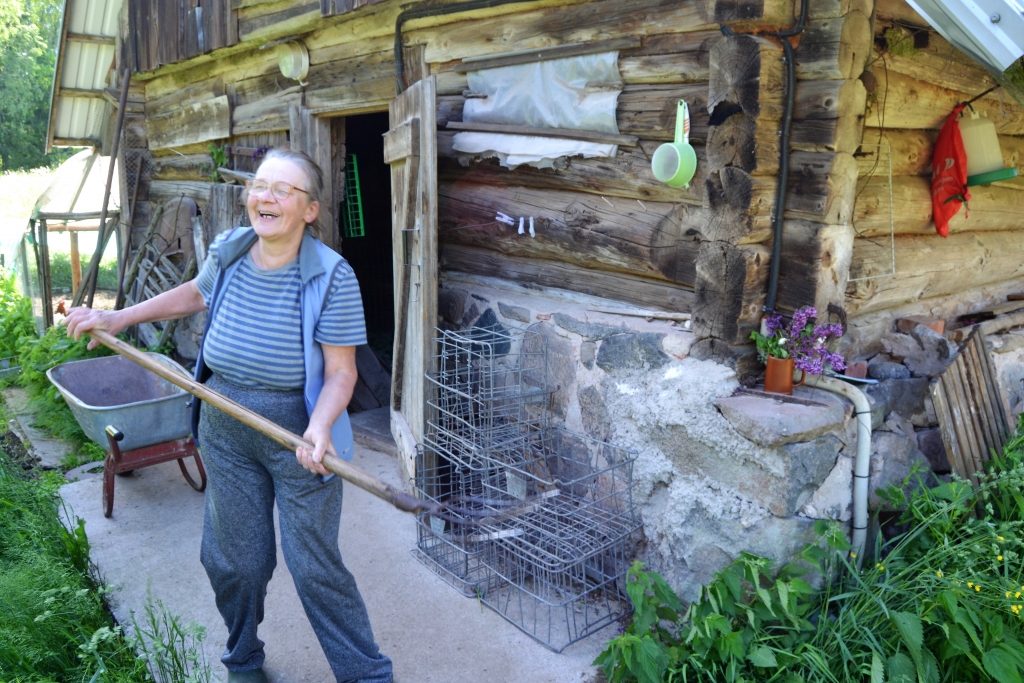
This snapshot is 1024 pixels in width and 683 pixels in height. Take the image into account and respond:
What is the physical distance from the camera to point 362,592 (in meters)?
3.57

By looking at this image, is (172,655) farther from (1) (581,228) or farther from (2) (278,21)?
(2) (278,21)

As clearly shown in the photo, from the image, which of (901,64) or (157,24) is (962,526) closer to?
(901,64)

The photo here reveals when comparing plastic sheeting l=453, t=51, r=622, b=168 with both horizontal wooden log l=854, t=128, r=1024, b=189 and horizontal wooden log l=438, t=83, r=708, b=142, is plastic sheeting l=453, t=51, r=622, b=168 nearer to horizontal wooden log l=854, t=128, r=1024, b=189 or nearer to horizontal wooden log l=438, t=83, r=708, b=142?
horizontal wooden log l=438, t=83, r=708, b=142

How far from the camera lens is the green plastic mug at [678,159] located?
9.96ft

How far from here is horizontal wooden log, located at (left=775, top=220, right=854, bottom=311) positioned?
2955 mm

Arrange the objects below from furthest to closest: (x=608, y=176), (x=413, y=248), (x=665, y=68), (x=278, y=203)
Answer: (x=413, y=248)
(x=608, y=176)
(x=665, y=68)
(x=278, y=203)

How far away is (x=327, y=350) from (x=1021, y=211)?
14.3ft

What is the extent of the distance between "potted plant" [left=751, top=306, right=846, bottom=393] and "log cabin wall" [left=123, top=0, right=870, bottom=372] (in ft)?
0.28

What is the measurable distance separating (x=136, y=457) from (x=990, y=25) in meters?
4.37

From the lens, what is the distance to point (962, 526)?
287 centimetres

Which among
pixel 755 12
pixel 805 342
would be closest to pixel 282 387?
pixel 805 342

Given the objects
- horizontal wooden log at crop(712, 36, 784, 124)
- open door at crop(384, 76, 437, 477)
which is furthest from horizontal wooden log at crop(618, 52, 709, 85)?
open door at crop(384, 76, 437, 477)

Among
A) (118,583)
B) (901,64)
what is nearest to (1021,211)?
(901,64)

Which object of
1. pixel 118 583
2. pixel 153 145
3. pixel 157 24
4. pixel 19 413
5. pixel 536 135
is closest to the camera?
pixel 118 583
